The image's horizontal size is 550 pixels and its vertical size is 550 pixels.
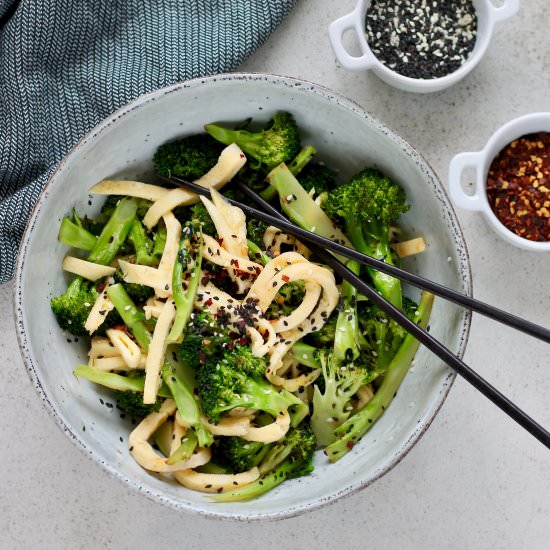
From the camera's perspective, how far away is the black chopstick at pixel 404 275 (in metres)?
1.71

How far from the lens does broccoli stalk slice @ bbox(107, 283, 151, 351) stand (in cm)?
204

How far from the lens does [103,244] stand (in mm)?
2092

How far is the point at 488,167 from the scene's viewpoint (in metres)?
2.30

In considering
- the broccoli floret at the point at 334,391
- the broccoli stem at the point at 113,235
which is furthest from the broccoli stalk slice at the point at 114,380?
the broccoli floret at the point at 334,391

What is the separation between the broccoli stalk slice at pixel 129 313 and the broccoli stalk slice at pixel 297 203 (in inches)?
19.9

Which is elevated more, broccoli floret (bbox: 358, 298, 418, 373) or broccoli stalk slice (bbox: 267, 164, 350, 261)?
broccoli stalk slice (bbox: 267, 164, 350, 261)

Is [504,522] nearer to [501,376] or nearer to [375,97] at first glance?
[501,376]

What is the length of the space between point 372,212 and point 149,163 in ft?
2.20

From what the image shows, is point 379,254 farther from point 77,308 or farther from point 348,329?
point 77,308

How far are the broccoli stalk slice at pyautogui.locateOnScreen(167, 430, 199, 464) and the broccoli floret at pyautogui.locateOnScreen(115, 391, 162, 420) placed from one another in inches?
5.0

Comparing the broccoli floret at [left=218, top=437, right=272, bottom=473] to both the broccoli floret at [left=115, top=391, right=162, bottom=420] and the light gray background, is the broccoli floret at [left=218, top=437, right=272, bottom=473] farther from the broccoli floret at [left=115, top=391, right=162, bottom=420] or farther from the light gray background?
the light gray background

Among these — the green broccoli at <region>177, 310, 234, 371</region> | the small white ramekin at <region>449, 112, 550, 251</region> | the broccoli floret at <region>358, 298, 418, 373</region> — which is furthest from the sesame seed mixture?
the green broccoli at <region>177, 310, 234, 371</region>

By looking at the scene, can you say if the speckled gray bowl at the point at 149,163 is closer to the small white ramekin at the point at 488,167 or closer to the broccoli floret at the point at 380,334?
the broccoli floret at the point at 380,334

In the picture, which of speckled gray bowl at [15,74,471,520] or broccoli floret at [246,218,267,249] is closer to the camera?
speckled gray bowl at [15,74,471,520]
